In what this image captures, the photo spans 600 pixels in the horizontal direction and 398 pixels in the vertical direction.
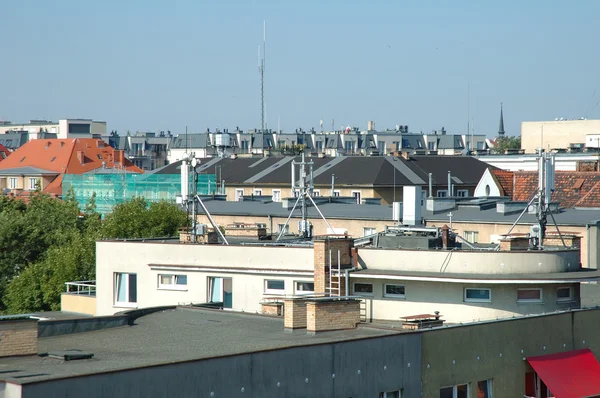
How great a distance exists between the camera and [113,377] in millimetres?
Answer: 18141

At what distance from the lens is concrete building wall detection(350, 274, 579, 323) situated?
2958cm

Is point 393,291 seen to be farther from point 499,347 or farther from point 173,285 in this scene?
point 173,285

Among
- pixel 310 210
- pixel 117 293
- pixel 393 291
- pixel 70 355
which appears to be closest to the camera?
pixel 70 355

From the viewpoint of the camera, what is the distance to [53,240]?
7044 cm

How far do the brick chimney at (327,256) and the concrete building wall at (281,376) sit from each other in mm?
7418

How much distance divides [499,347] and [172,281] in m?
13.3

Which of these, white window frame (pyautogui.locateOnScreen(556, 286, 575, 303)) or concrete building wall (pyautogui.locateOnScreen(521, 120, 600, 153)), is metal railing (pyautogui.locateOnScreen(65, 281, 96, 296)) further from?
concrete building wall (pyautogui.locateOnScreen(521, 120, 600, 153))

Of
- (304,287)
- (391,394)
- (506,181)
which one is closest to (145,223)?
(506,181)

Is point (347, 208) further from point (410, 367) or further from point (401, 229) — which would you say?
point (410, 367)

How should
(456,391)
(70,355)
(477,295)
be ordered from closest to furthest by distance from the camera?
(70,355)
(456,391)
(477,295)

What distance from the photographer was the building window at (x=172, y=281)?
1417 inches

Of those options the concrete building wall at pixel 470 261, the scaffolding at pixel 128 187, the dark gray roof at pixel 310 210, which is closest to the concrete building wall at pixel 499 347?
the concrete building wall at pixel 470 261

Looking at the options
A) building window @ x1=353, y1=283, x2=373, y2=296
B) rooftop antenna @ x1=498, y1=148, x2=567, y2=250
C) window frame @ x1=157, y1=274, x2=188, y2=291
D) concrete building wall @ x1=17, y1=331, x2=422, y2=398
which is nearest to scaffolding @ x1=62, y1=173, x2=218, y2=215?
window frame @ x1=157, y1=274, x2=188, y2=291

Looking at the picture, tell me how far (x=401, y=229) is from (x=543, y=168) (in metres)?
4.89
